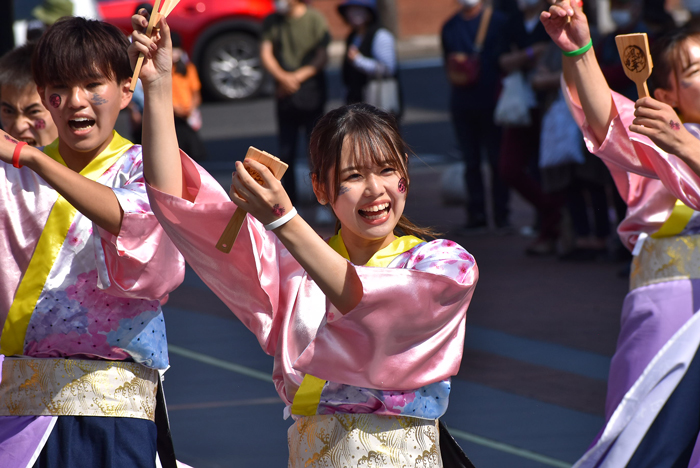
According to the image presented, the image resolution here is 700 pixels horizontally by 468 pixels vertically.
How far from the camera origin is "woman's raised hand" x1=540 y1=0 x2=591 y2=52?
9.61ft

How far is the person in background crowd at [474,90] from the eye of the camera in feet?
27.1

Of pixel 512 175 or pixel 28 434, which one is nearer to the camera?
pixel 28 434

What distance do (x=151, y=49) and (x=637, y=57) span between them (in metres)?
1.28

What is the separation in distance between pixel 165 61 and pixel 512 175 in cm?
570

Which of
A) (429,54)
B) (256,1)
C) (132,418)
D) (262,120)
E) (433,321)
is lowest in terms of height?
(429,54)

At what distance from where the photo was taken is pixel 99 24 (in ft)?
9.09

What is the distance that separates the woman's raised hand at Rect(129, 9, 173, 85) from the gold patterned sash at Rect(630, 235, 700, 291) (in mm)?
1713

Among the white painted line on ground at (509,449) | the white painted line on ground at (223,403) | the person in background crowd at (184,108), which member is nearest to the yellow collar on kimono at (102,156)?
the white painted line on ground at (509,449)

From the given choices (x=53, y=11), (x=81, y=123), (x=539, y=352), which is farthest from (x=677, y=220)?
(x=53, y=11)

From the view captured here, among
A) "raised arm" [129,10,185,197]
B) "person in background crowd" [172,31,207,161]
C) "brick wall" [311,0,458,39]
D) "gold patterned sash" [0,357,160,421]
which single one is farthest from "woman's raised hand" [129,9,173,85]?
"brick wall" [311,0,458,39]

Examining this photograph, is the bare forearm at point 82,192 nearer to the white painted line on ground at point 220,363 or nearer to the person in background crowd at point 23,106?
the person in background crowd at point 23,106

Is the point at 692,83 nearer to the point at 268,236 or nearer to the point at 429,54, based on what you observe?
the point at 268,236

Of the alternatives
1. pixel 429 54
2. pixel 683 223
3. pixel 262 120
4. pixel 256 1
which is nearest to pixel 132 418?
pixel 683 223

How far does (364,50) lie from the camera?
8.70 meters
